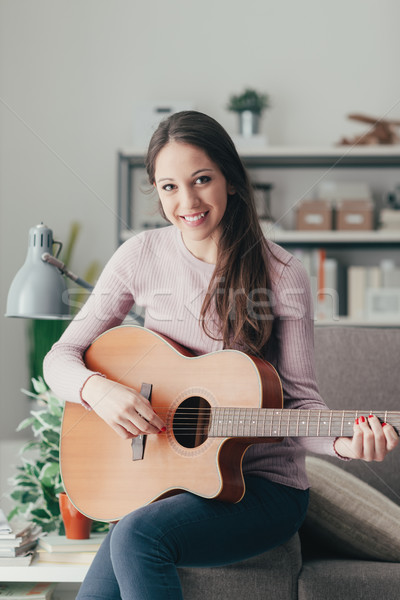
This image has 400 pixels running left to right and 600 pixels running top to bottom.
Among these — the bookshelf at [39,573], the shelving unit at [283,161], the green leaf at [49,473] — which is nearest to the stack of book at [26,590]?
the bookshelf at [39,573]

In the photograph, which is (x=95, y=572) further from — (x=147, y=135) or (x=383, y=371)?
(x=147, y=135)

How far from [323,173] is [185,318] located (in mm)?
2350

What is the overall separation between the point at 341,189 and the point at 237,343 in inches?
84.9

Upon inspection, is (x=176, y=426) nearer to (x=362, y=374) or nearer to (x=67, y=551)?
(x=67, y=551)

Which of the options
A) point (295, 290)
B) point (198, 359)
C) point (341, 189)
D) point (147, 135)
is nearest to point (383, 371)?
point (295, 290)

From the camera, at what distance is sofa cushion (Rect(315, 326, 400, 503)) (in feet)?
5.44

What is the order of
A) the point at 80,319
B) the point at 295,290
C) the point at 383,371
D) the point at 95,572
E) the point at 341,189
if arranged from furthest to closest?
the point at 341,189
the point at 383,371
the point at 80,319
the point at 295,290
the point at 95,572

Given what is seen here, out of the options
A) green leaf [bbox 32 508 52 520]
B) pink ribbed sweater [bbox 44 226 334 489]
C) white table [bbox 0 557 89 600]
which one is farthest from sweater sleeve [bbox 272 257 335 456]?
green leaf [bbox 32 508 52 520]

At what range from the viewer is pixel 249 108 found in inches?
129

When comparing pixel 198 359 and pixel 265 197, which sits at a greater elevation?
pixel 265 197

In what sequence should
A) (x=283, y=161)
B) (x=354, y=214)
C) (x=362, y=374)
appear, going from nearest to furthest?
(x=362, y=374) < (x=354, y=214) < (x=283, y=161)

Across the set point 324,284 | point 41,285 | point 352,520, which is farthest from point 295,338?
point 324,284

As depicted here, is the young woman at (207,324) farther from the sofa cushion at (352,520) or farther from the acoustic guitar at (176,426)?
the sofa cushion at (352,520)

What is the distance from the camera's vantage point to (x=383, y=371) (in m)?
1.71
